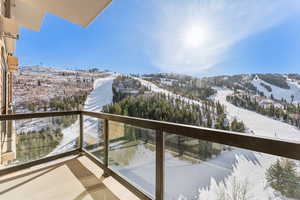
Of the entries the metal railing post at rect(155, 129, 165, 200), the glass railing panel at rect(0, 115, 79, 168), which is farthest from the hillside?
the metal railing post at rect(155, 129, 165, 200)

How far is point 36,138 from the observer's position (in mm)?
3174

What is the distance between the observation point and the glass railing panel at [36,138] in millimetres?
2916

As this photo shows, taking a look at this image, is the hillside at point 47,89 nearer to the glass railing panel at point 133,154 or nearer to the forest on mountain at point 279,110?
the glass railing panel at point 133,154

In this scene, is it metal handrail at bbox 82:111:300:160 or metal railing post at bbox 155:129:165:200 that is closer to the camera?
metal handrail at bbox 82:111:300:160

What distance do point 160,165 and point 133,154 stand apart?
689mm

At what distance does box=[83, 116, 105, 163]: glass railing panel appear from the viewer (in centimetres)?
302

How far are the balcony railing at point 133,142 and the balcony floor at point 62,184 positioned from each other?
156 mm

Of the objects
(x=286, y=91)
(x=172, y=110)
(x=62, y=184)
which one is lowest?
(x=62, y=184)

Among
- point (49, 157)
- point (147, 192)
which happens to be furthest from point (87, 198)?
point (49, 157)

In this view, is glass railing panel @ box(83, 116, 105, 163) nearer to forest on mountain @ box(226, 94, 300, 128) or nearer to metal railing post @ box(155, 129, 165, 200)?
metal railing post @ box(155, 129, 165, 200)

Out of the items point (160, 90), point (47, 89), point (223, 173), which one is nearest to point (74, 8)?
point (223, 173)

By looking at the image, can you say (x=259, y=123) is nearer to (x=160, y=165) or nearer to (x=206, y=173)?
(x=206, y=173)

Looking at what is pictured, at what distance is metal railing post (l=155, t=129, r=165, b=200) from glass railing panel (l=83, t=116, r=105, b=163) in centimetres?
143

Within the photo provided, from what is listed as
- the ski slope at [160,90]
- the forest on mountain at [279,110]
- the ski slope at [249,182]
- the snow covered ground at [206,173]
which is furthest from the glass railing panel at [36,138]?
the forest on mountain at [279,110]
